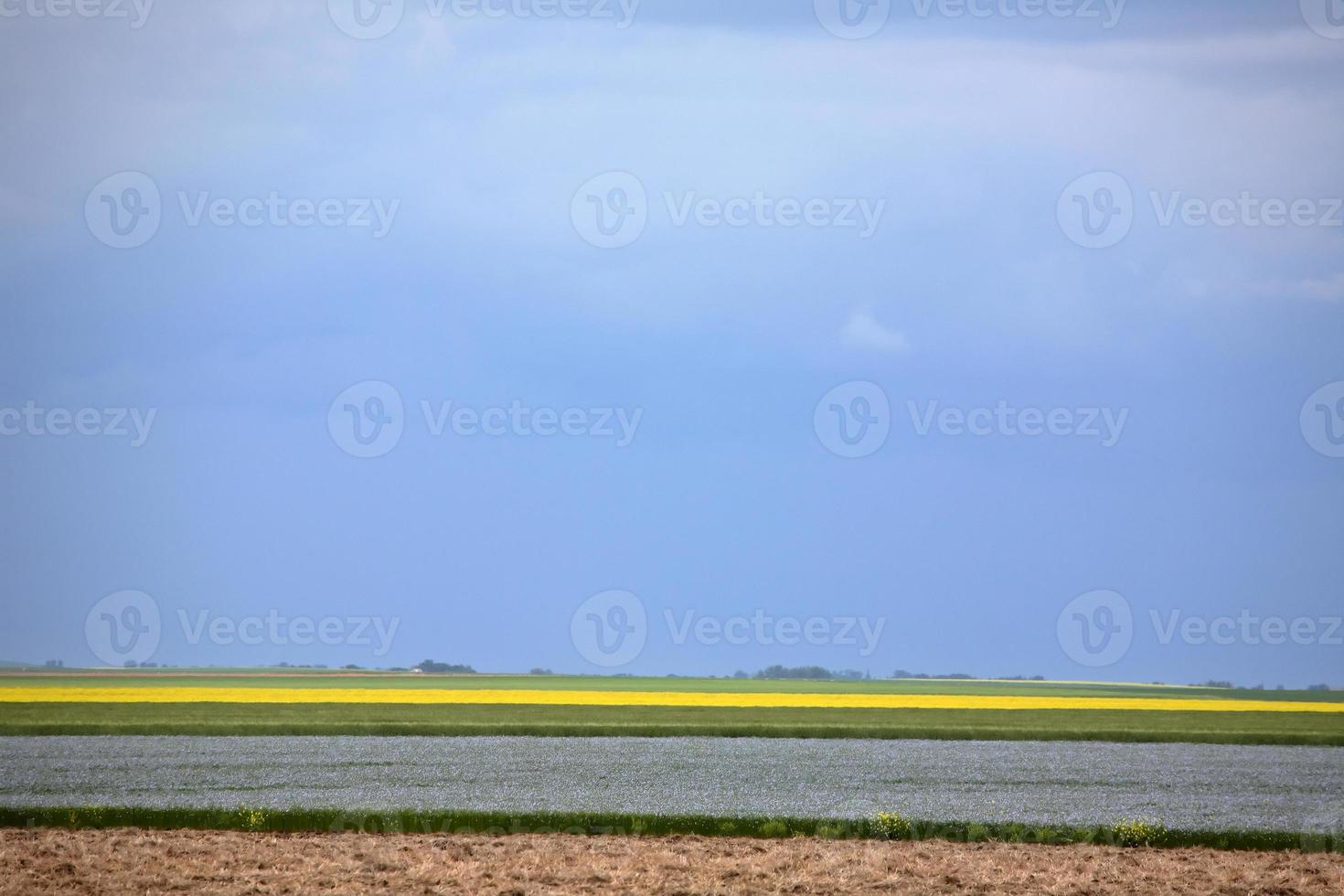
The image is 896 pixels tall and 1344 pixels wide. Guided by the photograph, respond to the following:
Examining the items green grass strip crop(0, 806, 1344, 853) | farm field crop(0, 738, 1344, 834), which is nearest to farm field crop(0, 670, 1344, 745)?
farm field crop(0, 738, 1344, 834)

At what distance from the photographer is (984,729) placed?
34.1m

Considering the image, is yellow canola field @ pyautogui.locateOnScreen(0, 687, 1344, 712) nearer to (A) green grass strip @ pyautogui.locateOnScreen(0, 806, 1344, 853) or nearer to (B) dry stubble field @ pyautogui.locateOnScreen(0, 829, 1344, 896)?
(A) green grass strip @ pyautogui.locateOnScreen(0, 806, 1344, 853)

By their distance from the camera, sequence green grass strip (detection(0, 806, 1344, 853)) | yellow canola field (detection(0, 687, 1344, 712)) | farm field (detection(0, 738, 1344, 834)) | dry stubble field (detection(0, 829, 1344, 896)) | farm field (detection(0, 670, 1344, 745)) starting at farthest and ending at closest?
yellow canola field (detection(0, 687, 1344, 712))
farm field (detection(0, 670, 1344, 745))
farm field (detection(0, 738, 1344, 834))
green grass strip (detection(0, 806, 1344, 853))
dry stubble field (detection(0, 829, 1344, 896))

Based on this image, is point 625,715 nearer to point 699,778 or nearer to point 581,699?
point 581,699

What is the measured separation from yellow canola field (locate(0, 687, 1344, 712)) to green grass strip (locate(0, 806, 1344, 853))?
92.7 feet

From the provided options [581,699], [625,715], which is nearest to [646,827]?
[625,715]

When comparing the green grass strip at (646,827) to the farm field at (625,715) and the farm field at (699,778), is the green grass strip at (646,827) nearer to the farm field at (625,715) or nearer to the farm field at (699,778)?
the farm field at (699,778)

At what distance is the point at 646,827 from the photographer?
18281 millimetres

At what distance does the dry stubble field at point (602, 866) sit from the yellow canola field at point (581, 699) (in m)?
29.9

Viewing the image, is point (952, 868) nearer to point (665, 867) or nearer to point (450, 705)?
point (665, 867)

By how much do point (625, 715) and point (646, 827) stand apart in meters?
23.2

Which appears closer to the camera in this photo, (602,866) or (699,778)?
(602,866)

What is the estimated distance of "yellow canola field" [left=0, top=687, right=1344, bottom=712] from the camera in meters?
47.1

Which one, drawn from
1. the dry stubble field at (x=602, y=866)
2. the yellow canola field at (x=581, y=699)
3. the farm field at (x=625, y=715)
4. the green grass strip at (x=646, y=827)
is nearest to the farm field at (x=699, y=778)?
the green grass strip at (x=646, y=827)
